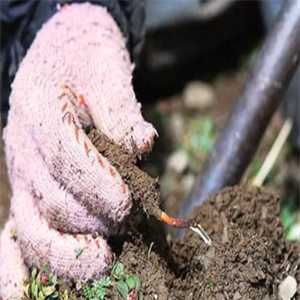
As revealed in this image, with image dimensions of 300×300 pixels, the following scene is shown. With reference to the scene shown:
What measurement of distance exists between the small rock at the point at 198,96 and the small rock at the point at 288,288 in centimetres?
114

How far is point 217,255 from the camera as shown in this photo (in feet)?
3.28

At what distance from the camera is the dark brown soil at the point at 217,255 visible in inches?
38.7

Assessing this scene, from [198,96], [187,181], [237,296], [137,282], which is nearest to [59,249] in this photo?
[137,282]

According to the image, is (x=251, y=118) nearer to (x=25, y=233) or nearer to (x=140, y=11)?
(x=140, y=11)

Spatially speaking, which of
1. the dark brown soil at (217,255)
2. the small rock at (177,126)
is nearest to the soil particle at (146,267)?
the dark brown soil at (217,255)

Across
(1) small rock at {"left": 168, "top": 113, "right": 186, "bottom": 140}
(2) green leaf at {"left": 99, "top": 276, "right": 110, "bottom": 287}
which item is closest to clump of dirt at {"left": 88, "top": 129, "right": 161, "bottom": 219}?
(2) green leaf at {"left": 99, "top": 276, "right": 110, "bottom": 287}

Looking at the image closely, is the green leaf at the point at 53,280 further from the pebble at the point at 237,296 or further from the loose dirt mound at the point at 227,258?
the pebble at the point at 237,296

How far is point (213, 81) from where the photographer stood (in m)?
2.21

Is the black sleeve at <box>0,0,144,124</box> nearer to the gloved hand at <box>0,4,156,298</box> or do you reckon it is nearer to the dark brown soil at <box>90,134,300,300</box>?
the gloved hand at <box>0,4,156,298</box>

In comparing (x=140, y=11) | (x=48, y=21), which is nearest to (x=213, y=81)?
(x=140, y=11)

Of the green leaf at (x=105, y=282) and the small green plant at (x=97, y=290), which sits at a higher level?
the green leaf at (x=105, y=282)

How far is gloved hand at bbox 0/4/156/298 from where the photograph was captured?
101cm

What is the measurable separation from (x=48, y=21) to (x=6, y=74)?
185mm

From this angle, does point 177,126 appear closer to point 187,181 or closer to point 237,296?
point 187,181
